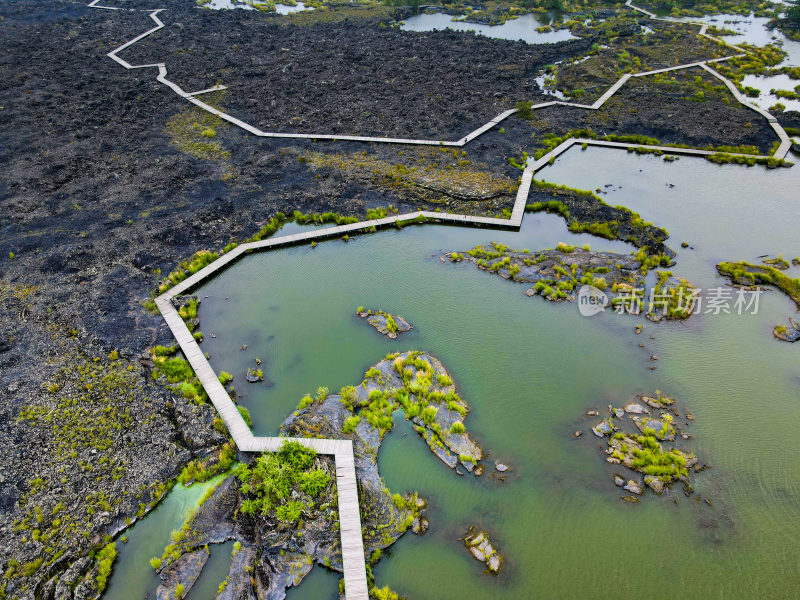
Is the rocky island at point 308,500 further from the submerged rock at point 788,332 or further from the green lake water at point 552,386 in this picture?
the submerged rock at point 788,332

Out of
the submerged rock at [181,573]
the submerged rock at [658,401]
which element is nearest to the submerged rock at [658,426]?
the submerged rock at [658,401]

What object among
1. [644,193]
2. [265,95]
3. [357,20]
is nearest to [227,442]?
[644,193]

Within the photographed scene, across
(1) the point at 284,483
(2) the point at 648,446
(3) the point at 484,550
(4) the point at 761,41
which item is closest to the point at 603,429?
(2) the point at 648,446

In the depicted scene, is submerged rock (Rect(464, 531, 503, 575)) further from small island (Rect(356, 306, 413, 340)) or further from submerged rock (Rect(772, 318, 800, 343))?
submerged rock (Rect(772, 318, 800, 343))

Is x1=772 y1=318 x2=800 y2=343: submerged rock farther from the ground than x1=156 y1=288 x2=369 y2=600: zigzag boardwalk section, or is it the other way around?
x1=772 y1=318 x2=800 y2=343: submerged rock

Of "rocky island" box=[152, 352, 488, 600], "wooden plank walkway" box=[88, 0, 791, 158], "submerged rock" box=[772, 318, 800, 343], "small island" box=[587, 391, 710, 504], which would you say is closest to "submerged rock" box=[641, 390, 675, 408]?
"small island" box=[587, 391, 710, 504]

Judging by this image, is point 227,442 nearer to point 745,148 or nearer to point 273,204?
point 273,204

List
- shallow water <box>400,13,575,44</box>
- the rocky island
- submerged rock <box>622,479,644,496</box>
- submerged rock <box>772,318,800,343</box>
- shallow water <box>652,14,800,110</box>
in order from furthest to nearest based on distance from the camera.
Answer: shallow water <box>400,13,575,44</box>, shallow water <box>652,14,800,110</box>, submerged rock <box>772,318,800,343</box>, submerged rock <box>622,479,644,496</box>, the rocky island
